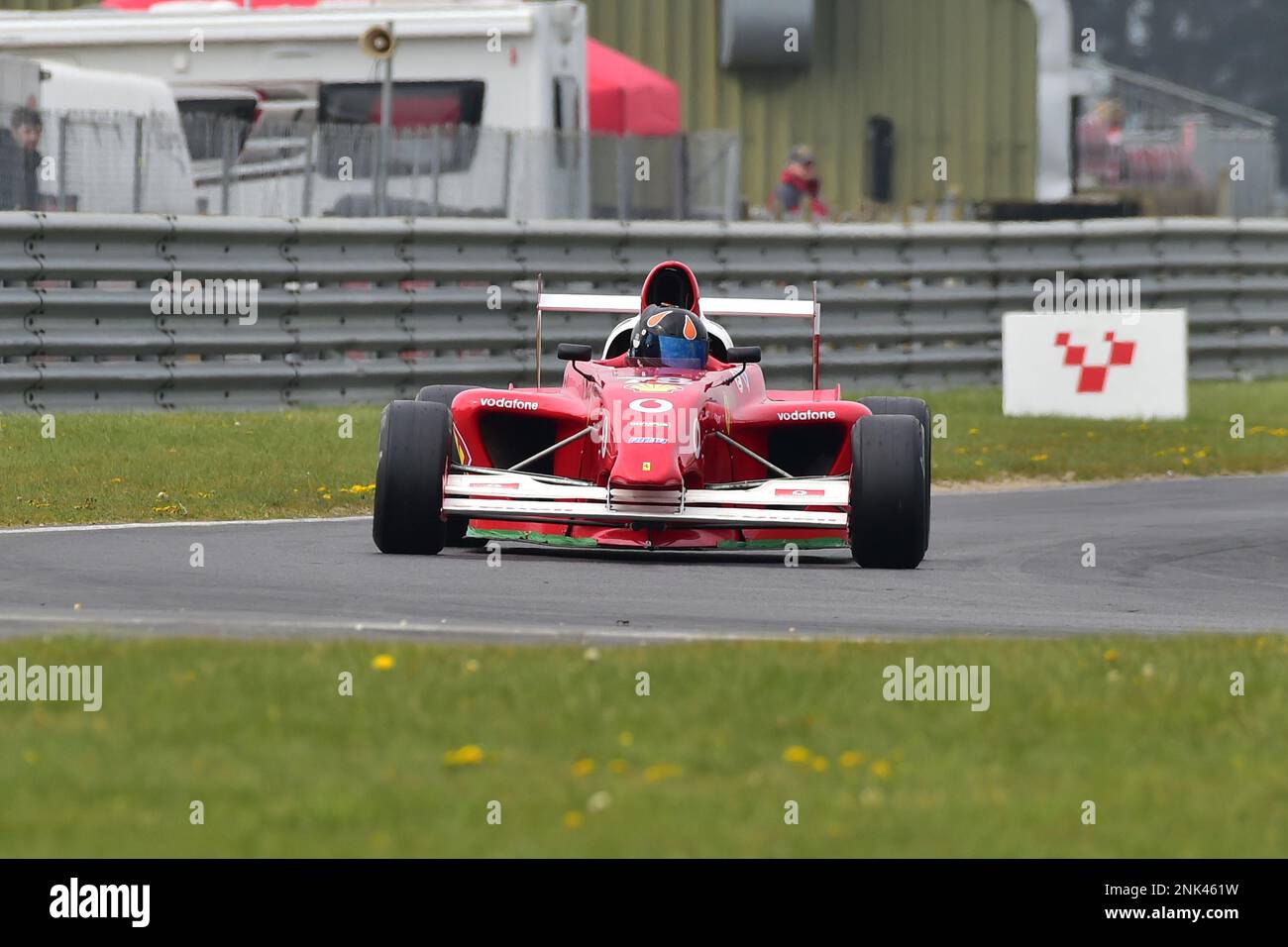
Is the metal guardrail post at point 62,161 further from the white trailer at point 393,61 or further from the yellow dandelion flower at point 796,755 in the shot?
the yellow dandelion flower at point 796,755

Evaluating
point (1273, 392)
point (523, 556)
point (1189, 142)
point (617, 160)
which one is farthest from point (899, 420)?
point (1189, 142)

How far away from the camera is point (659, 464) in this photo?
36.6 feet

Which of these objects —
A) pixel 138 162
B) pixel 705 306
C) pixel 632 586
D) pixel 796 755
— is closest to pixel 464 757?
pixel 796 755

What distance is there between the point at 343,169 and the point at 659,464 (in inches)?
366

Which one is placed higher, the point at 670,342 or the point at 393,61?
the point at 393,61

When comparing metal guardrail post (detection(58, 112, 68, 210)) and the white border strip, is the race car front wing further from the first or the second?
metal guardrail post (detection(58, 112, 68, 210))

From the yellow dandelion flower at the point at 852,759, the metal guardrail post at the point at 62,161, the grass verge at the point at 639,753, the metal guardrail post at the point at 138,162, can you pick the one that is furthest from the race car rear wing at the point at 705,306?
the yellow dandelion flower at the point at 852,759

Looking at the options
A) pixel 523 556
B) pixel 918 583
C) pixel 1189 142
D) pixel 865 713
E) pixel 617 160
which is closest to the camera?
pixel 865 713

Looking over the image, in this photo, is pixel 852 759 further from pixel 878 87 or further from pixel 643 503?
pixel 878 87

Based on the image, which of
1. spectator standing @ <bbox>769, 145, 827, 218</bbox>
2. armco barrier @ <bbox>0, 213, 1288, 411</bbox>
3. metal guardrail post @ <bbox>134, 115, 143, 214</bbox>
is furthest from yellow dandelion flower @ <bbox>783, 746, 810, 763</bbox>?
spectator standing @ <bbox>769, 145, 827, 218</bbox>

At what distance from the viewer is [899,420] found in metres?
11.4
